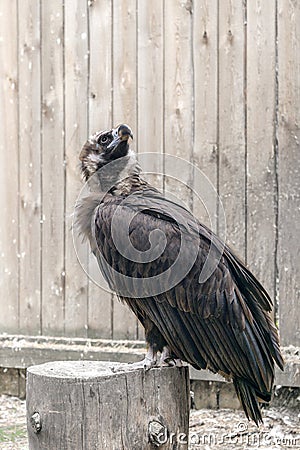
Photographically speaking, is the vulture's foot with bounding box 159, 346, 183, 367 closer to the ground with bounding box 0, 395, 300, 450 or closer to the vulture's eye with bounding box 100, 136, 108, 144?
the vulture's eye with bounding box 100, 136, 108, 144

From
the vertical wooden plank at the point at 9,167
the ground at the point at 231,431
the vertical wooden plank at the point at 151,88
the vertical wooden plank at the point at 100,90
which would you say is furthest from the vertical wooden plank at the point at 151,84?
the ground at the point at 231,431

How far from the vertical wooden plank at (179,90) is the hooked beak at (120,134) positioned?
1174mm

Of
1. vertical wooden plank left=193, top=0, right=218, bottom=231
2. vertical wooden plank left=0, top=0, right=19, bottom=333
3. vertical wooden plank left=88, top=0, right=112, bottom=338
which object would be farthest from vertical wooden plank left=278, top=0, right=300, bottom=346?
vertical wooden plank left=0, top=0, right=19, bottom=333

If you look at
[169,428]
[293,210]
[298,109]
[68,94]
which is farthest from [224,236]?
[169,428]

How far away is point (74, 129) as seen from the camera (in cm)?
561

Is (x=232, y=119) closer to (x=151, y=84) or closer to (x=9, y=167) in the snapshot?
(x=151, y=84)

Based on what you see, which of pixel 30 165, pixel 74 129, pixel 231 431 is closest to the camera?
pixel 231 431

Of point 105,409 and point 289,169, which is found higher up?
point 289,169

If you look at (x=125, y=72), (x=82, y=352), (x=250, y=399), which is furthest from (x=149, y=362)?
(x=125, y=72)

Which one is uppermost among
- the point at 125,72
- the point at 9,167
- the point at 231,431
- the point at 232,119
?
the point at 125,72

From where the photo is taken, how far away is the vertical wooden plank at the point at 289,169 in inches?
200

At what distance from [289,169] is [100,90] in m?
1.30

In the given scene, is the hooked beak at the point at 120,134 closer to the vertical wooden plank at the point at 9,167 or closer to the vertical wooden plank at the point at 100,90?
the vertical wooden plank at the point at 100,90

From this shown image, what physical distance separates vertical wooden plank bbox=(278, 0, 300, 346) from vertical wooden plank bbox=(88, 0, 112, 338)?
3.56 feet
